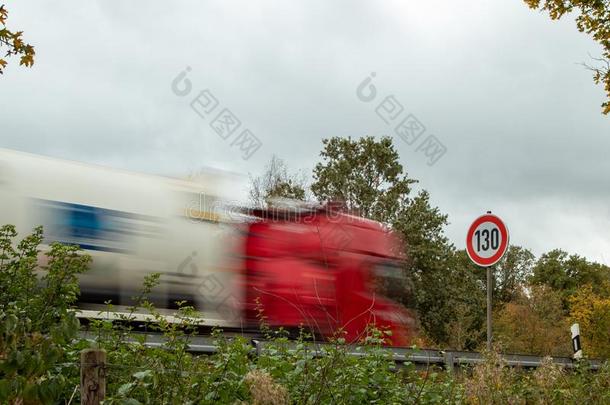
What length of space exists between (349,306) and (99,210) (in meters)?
4.87

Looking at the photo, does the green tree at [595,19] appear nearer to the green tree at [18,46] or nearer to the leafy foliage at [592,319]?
the green tree at [18,46]

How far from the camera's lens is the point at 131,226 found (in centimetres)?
1316

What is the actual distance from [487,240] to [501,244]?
0.27 m

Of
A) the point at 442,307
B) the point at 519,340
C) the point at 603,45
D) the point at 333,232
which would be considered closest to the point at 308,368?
the point at 333,232

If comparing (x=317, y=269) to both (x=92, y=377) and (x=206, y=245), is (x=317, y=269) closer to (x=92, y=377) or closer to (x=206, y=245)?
(x=206, y=245)

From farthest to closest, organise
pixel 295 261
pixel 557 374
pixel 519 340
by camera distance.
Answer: pixel 519 340 < pixel 295 261 < pixel 557 374

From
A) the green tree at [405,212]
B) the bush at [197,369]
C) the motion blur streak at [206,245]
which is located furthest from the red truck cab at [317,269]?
the green tree at [405,212]

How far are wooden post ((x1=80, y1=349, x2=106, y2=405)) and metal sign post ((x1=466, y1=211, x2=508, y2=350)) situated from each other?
709cm

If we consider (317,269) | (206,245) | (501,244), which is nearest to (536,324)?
(317,269)

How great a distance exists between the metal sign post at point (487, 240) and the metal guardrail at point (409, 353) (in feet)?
4.36

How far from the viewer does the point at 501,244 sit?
35.0ft

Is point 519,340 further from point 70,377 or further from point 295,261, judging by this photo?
point 70,377

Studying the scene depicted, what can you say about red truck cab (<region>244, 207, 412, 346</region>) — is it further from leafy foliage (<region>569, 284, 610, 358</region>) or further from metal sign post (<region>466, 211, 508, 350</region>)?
leafy foliage (<region>569, 284, 610, 358</region>)

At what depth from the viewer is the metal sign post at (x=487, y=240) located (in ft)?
35.1
